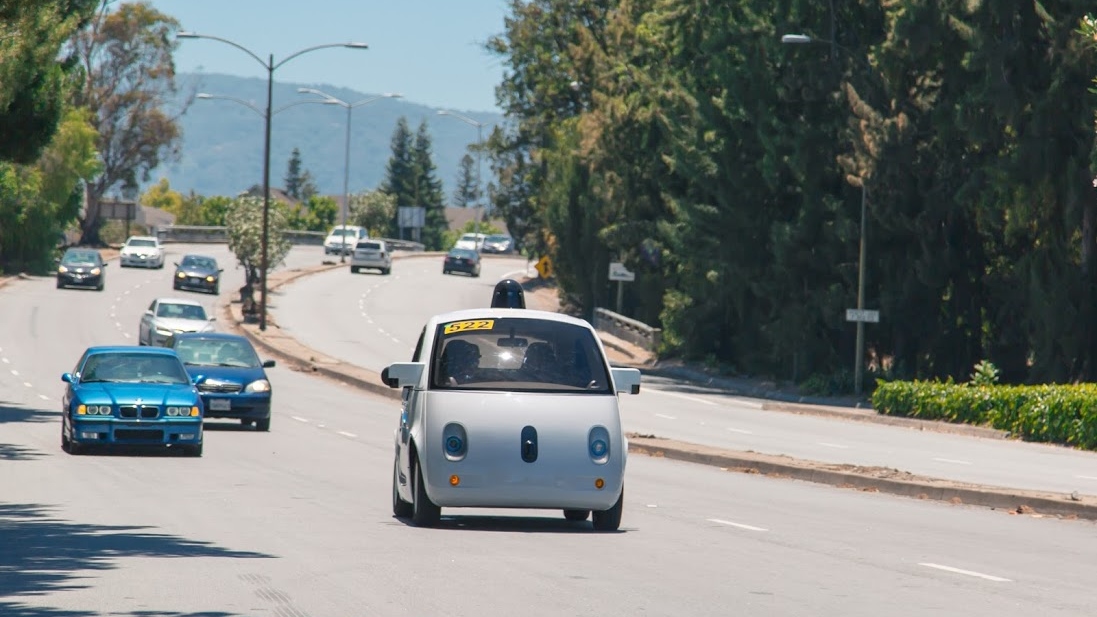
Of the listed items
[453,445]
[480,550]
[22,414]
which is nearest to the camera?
[480,550]

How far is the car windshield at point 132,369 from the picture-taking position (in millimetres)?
23359

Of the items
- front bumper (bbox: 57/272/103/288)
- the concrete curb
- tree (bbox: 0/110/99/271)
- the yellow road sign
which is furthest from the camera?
tree (bbox: 0/110/99/271)

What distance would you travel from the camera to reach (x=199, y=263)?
249 ft

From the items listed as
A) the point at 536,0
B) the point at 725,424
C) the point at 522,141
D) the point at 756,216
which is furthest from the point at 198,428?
the point at 522,141

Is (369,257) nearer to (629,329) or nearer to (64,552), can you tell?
(629,329)

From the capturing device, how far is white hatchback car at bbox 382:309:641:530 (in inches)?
544

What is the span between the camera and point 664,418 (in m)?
37.8

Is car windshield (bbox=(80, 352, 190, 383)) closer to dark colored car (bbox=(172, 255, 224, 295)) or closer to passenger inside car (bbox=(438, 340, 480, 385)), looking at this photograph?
passenger inside car (bbox=(438, 340, 480, 385))

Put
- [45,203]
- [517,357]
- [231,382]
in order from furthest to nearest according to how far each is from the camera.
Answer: [45,203]
[231,382]
[517,357]

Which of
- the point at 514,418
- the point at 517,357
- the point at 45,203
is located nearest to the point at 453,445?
the point at 514,418

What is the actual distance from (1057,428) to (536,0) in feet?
192

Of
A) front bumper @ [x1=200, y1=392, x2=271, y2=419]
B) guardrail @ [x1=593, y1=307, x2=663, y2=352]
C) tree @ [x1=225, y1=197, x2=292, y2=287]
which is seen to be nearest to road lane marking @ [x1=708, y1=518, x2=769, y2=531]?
front bumper @ [x1=200, y1=392, x2=271, y2=419]

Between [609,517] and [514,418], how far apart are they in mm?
1280

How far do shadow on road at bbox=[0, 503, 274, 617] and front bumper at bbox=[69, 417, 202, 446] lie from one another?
7.13 metres
